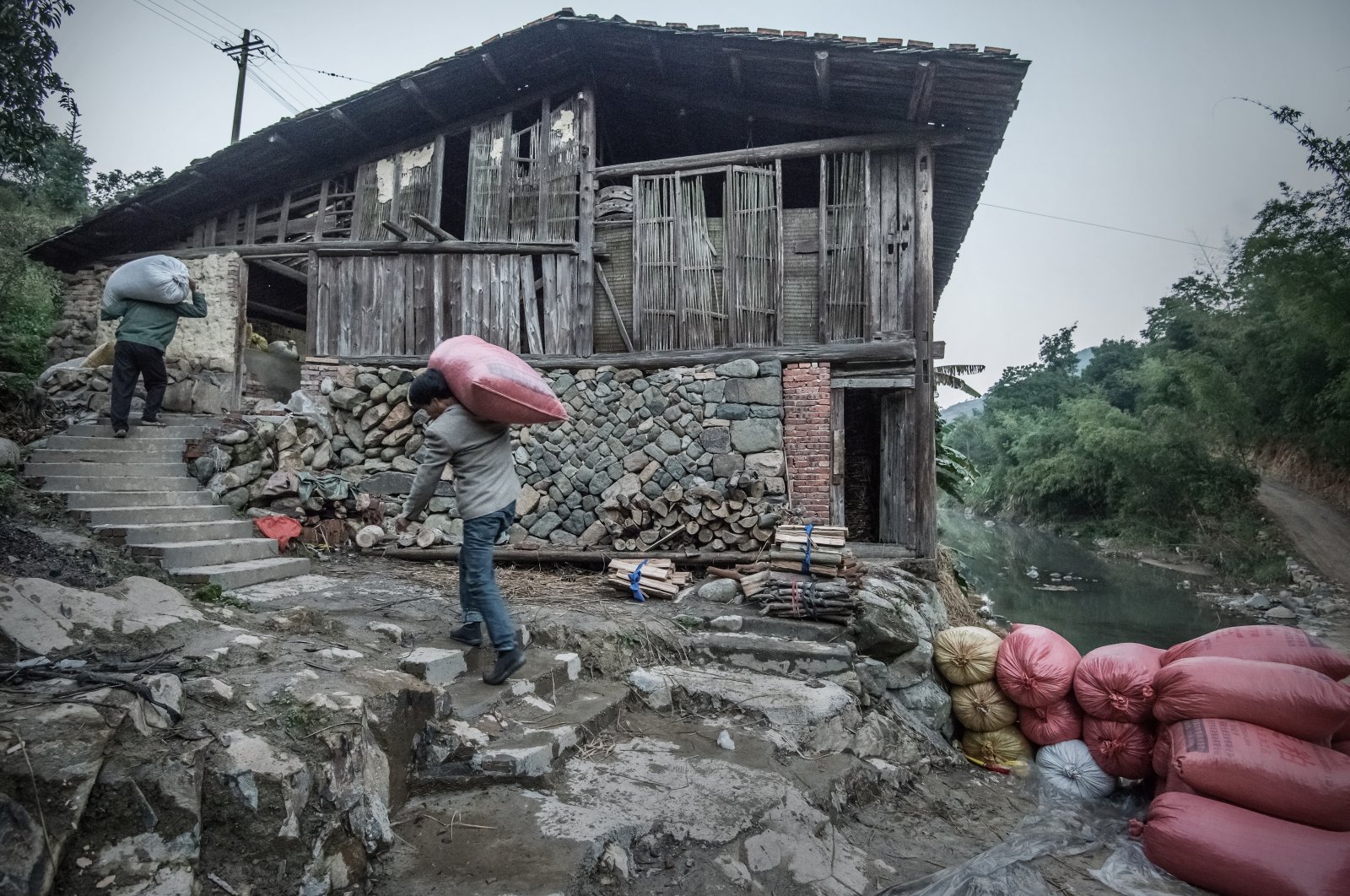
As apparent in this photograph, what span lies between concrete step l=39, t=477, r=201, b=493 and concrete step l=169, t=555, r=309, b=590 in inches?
43.1

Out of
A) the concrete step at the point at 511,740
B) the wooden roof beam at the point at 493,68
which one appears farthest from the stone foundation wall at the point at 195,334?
the concrete step at the point at 511,740

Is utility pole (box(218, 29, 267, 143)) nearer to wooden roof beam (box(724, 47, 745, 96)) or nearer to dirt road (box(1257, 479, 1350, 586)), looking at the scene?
wooden roof beam (box(724, 47, 745, 96))

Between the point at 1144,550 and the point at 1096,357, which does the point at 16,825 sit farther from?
the point at 1096,357

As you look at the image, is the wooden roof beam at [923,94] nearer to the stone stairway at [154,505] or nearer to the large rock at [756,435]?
the large rock at [756,435]

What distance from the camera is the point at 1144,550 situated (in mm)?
17281

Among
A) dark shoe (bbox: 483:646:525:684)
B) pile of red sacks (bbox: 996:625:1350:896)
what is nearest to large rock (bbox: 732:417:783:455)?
pile of red sacks (bbox: 996:625:1350:896)

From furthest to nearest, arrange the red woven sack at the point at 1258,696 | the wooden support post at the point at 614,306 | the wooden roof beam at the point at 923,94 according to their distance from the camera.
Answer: the wooden support post at the point at 614,306 → the wooden roof beam at the point at 923,94 → the red woven sack at the point at 1258,696

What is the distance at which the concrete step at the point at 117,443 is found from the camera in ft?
17.0

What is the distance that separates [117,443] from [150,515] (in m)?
1.17

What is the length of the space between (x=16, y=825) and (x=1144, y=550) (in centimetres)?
2124

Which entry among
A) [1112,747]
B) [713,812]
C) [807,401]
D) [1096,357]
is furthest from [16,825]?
[1096,357]

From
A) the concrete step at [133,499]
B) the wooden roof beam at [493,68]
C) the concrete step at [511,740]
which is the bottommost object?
the concrete step at [511,740]

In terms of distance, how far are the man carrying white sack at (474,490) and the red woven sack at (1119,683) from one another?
3503 millimetres

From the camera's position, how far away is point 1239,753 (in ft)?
10.3
